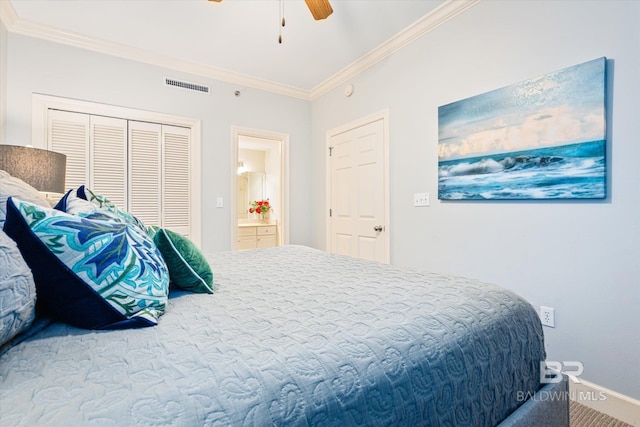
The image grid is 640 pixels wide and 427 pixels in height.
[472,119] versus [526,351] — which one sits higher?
[472,119]

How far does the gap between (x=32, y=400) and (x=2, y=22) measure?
3470mm

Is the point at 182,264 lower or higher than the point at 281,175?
lower

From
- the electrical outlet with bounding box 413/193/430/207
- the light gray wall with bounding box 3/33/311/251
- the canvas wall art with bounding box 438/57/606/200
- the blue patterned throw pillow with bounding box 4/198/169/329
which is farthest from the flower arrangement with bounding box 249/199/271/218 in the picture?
the blue patterned throw pillow with bounding box 4/198/169/329

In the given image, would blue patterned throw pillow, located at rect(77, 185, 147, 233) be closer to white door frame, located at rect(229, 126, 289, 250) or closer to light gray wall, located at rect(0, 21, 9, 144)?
light gray wall, located at rect(0, 21, 9, 144)

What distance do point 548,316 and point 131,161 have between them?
3.93m

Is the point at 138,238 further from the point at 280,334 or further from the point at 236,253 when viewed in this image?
the point at 236,253

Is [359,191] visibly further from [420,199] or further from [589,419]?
[589,419]

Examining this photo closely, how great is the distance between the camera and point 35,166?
1971 millimetres

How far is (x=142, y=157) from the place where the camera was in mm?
3217

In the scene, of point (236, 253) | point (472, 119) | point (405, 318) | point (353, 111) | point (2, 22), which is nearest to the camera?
point (405, 318)

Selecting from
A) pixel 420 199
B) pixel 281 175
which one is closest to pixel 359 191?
pixel 420 199

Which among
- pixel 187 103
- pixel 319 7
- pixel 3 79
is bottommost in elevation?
pixel 3 79

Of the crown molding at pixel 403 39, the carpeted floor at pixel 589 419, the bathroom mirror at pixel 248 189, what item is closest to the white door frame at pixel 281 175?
the crown molding at pixel 403 39

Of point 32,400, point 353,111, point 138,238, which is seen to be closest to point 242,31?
point 353,111
